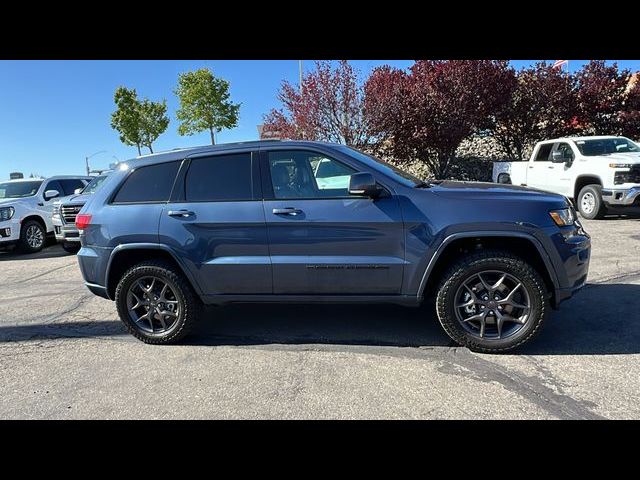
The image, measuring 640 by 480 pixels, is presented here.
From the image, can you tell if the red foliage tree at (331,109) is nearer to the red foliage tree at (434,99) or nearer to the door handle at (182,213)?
the red foliage tree at (434,99)

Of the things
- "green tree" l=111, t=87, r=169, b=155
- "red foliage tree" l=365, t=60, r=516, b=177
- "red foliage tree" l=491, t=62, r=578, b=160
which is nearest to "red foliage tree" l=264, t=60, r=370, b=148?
"red foliage tree" l=365, t=60, r=516, b=177

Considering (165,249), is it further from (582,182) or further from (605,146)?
(605,146)

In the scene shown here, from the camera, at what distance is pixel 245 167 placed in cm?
389

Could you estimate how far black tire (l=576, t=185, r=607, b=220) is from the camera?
9555 millimetres

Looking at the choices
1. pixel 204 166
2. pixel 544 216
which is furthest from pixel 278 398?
pixel 544 216

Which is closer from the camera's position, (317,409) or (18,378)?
(317,409)

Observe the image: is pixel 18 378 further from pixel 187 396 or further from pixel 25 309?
pixel 25 309

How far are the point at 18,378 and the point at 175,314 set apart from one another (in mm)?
1335

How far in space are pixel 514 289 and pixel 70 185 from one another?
11.6 meters

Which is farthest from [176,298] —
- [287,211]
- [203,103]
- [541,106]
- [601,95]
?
[203,103]

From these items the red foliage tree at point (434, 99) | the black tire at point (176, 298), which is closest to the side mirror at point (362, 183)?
the black tire at point (176, 298)

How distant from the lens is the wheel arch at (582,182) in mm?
9672
